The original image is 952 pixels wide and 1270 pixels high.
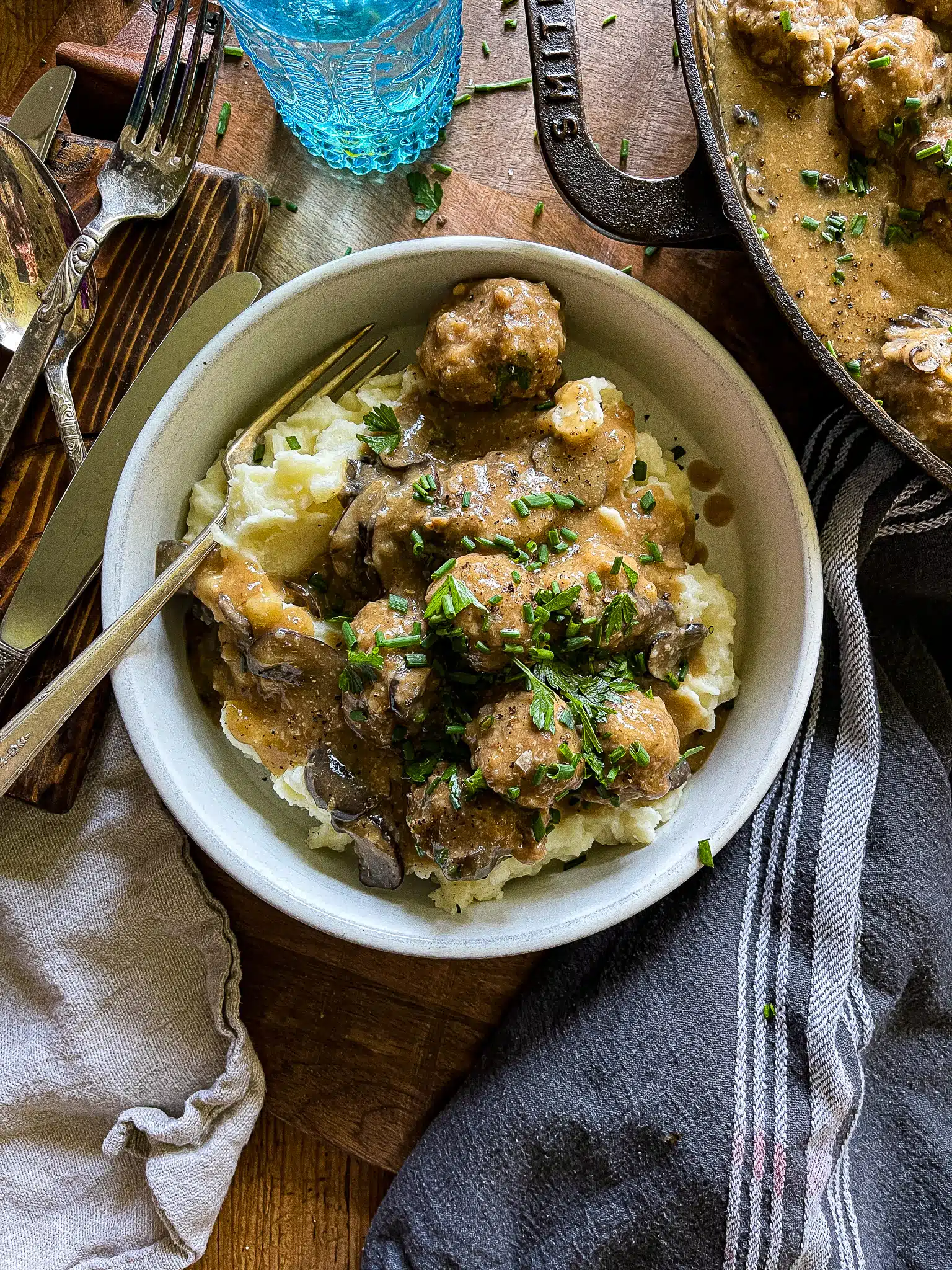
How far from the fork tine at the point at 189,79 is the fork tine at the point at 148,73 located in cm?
10

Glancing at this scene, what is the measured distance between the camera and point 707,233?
129 inches

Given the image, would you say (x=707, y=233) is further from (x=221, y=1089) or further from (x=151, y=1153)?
(x=151, y=1153)

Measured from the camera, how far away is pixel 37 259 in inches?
150

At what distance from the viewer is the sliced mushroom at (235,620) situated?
331cm

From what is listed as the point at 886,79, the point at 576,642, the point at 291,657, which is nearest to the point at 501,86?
the point at 886,79

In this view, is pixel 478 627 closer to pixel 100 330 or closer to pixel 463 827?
pixel 463 827

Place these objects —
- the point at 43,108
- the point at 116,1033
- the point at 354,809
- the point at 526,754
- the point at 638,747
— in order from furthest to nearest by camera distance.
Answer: the point at 116,1033
the point at 43,108
the point at 354,809
the point at 638,747
the point at 526,754

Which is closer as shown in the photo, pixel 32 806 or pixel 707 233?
pixel 707 233

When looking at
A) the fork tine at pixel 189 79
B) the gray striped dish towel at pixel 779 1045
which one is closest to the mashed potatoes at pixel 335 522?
the gray striped dish towel at pixel 779 1045

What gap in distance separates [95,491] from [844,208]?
2.84 meters

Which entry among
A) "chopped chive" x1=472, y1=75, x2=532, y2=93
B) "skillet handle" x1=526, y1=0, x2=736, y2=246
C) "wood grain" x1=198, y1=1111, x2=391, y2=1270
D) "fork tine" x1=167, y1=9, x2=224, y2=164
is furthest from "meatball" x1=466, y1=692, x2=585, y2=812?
"chopped chive" x1=472, y1=75, x2=532, y2=93

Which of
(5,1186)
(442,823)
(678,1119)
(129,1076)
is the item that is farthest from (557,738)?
(5,1186)

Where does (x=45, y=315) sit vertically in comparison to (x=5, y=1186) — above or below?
above

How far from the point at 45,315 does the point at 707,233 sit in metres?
2.40
